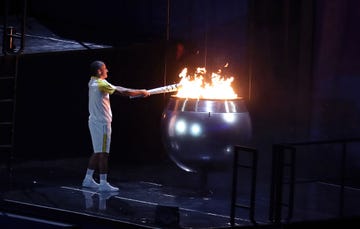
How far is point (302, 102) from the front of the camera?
12711 mm

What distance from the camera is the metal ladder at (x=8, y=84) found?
1208 cm

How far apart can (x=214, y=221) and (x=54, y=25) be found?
764 centimetres

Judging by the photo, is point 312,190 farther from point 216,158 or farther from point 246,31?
point 246,31

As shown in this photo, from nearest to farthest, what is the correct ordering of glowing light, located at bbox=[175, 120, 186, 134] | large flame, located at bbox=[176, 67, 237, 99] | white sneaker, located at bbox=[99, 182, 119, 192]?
1. glowing light, located at bbox=[175, 120, 186, 134]
2. large flame, located at bbox=[176, 67, 237, 99]
3. white sneaker, located at bbox=[99, 182, 119, 192]

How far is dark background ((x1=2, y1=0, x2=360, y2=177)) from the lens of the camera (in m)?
12.3

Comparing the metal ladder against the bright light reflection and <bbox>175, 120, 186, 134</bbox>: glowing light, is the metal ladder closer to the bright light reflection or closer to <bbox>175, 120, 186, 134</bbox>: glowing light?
<bbox>175, 120, 186, 134</bbox>: glowing light

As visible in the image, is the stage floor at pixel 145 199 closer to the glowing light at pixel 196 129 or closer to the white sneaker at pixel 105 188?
the white sneaker at pixel 105 188

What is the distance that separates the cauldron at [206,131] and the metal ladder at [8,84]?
119 inches

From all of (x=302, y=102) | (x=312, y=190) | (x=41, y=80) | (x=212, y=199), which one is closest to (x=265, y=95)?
(x=302, y=102)

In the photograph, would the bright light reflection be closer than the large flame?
Yes

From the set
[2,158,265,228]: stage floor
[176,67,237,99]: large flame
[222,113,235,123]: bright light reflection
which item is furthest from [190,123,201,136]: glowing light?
[2,158,265,228]: stage floor

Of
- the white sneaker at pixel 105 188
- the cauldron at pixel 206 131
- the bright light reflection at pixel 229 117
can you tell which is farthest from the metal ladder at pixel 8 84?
the bright light reflection at pixel 229 117

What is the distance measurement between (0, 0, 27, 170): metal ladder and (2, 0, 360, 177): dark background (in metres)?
0.32

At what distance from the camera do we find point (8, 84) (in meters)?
13.1
